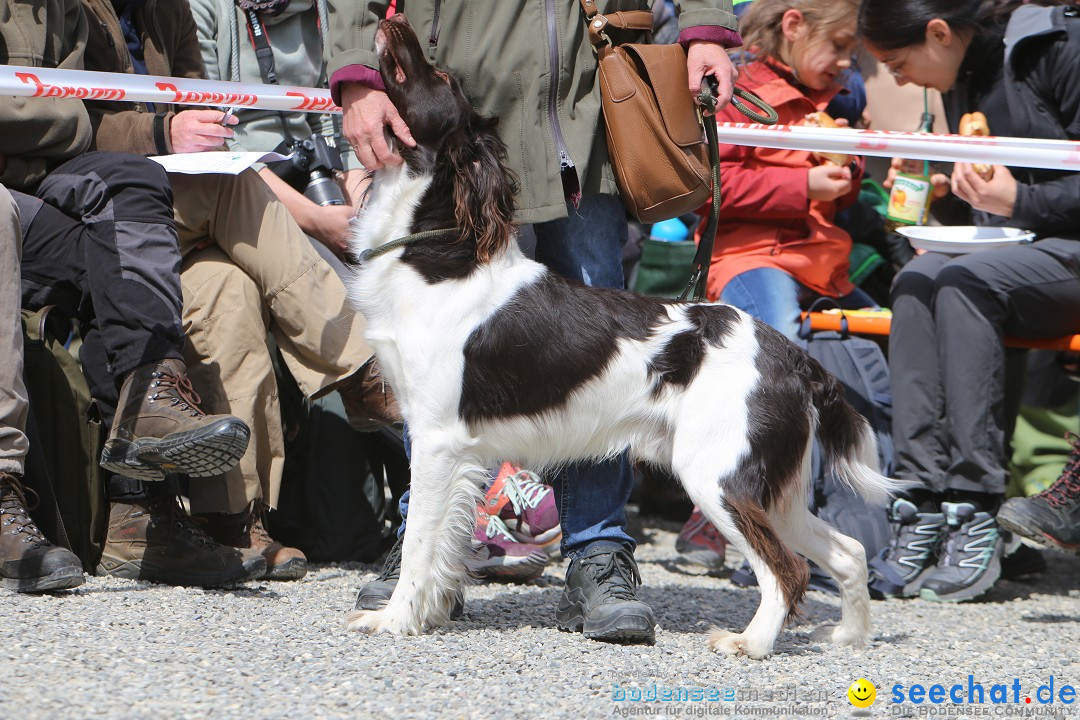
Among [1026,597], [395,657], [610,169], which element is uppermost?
[610,169]

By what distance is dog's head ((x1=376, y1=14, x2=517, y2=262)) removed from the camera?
9.62 feet

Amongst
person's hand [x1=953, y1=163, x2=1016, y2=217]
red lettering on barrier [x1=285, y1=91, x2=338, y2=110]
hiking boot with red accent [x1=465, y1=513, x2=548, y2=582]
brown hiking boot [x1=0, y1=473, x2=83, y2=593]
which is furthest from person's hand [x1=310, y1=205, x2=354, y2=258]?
person's hand [x1=953, y1=163, x2=1016, y2=217]

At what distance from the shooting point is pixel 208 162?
3965mm

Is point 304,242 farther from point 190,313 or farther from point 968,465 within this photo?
point 968,465

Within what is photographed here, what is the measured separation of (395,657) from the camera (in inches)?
109

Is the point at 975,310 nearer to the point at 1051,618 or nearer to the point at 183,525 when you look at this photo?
the point at 1051,618

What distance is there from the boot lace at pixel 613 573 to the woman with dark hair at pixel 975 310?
1501 mm

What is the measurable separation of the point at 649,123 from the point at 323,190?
1.93 meters

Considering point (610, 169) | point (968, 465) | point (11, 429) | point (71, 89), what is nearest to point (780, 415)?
point (610, 169)

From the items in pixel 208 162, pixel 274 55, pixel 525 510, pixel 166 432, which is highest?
pixel 274 55

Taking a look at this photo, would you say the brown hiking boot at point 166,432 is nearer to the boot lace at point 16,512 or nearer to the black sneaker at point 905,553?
the boot lace at point 16,512

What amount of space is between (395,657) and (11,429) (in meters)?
1.39

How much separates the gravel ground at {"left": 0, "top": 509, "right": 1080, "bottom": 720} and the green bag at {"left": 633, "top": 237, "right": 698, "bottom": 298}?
1920mm

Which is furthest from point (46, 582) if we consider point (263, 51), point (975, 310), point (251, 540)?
point (975, 310)
